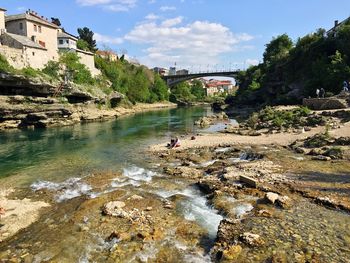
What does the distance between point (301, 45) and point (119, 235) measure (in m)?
74.4

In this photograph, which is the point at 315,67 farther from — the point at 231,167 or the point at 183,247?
the point at 183,247

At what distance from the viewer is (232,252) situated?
12.7m

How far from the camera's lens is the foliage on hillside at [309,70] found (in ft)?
184

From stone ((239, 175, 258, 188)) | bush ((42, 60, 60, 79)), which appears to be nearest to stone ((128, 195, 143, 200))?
stone ((239, 175, 258, 188))

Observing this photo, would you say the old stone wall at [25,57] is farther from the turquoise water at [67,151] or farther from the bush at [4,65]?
the turquoise water at [67,151]

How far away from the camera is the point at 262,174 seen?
71.4 feet

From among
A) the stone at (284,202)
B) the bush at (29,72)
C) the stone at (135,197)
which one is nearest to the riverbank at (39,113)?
the bush at (29,72)

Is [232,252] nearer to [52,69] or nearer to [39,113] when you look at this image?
[39,113]

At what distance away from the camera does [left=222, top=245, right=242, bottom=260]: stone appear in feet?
40.8

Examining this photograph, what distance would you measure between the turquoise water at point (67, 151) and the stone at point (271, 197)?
45.0ft

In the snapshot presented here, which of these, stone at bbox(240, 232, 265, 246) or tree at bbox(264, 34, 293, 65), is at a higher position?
tree at bbox(264, 34, 293, 65)

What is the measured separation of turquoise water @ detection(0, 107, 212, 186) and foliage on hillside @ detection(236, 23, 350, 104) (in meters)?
27.3

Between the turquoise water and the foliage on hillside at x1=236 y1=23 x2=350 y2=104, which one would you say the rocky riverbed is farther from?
the foliage on hillside at x1=236 y1=23 x2=350 y2=104

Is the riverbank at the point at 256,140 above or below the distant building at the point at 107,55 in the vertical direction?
below
